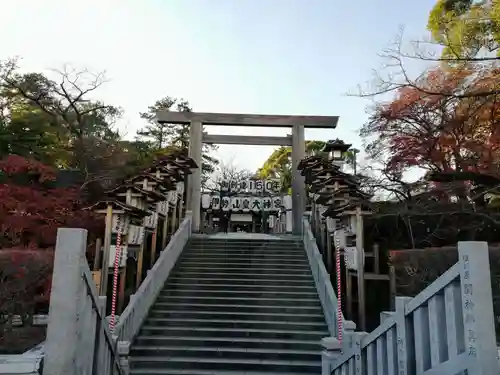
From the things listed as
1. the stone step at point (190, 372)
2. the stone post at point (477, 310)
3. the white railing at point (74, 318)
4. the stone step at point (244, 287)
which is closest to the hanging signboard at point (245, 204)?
the stone step at point (244, 287)

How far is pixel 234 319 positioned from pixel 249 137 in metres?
8.10

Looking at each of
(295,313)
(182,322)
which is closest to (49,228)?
(182,322)

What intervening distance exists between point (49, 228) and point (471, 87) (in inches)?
396

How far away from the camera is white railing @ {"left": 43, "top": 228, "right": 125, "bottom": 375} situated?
2.76m

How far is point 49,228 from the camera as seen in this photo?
9.29 m

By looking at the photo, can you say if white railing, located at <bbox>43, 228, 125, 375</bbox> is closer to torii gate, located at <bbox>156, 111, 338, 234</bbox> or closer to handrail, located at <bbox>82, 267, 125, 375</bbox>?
handrail, located at <bbox>82, 267, 125, 375</bbox>

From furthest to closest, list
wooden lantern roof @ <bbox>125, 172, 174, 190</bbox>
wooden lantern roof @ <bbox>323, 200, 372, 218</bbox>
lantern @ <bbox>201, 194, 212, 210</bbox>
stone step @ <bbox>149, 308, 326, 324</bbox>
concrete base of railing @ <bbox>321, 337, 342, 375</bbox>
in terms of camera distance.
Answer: lantern @ <bbox>201, 194, 212, 210</bbox>
wooden lantern roof @ <bbox>125, 172, 174, 190</bbox>
wooden lantern roof @ <bbox>323, 200, 372, 218</bbox>
stone step @ <bbox>149, 308, 326, 324</bbox>
concrete base of railing @ <bbox>321, 337, 342, 375</bbox>

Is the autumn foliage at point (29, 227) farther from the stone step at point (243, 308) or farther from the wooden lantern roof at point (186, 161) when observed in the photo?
the wooden lantern roof at point (186, 161)

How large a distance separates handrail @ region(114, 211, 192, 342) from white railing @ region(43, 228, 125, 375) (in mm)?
2972

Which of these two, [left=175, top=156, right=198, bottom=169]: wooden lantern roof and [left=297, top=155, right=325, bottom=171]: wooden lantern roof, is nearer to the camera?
[left=297, top=155, right=325, bottom=171]: wooden lantern roof

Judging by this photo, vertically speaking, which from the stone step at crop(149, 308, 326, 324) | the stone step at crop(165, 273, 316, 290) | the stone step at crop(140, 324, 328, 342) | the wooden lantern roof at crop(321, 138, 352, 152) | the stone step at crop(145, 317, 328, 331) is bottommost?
the stone step at crop(140, 324, 328, 342)

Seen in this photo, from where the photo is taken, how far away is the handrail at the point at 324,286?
23.1ft

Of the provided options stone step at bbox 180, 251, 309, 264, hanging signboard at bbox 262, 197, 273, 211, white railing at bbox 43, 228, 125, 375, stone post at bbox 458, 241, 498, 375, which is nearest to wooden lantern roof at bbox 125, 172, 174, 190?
stone step at bbox 180, 251, 309, 264

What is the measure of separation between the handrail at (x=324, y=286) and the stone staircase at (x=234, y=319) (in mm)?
181
